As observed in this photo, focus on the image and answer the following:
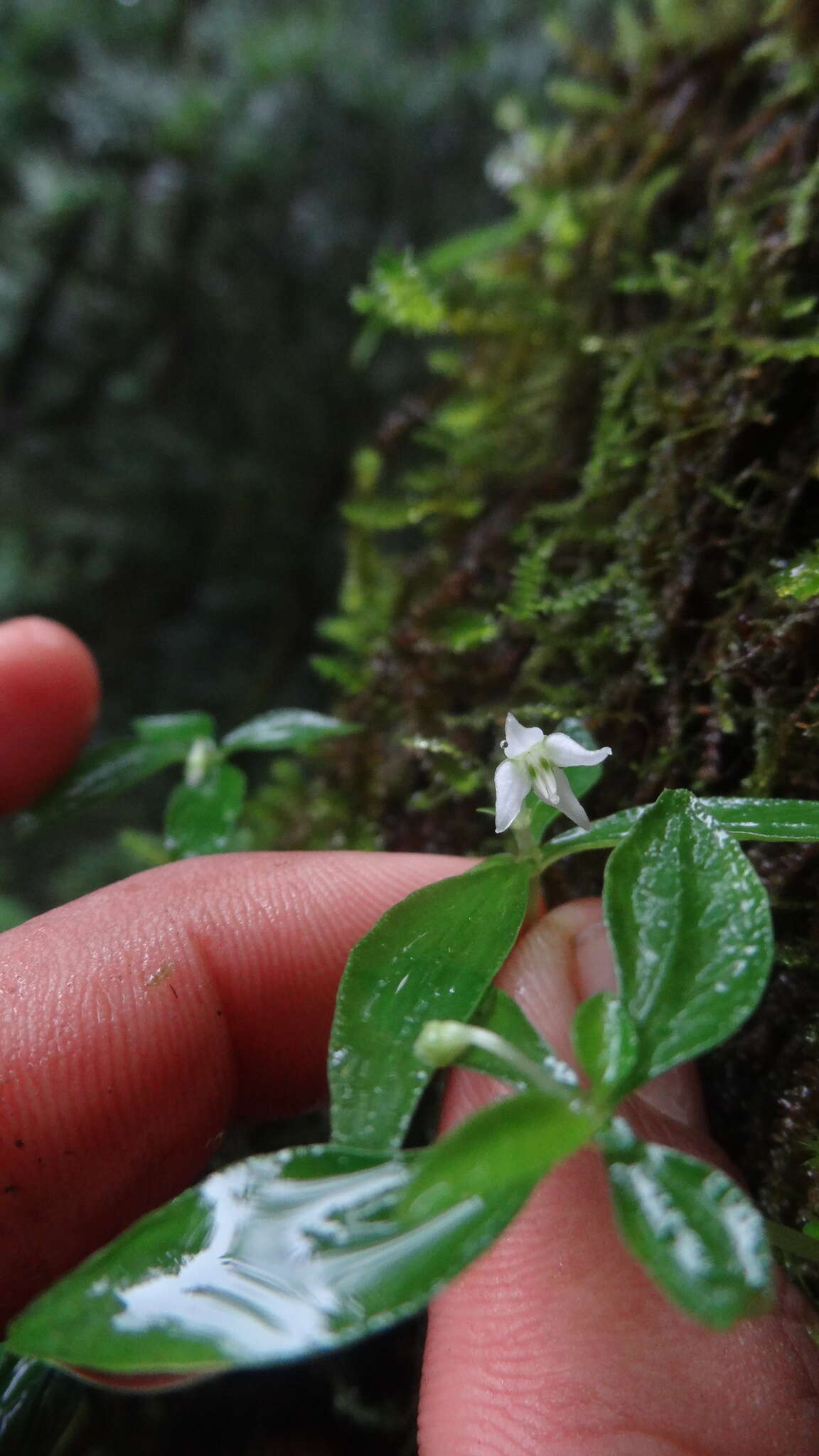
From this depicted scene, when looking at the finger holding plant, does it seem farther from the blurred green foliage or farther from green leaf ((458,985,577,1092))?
the blurred green foliage

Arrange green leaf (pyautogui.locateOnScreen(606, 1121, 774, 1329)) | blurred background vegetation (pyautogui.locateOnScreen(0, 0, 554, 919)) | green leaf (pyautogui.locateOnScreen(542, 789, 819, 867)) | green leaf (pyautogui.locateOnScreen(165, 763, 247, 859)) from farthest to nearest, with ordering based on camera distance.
→ blurred background vegetation (pyautogui.locateOnScreen(0, 0, 554, 919)) → green leaf (pyautogui.locateOnScreen(165, 763, 247, 859)) → green leaf (pyautogui.locateOnScreen(542, 789, 819, 867)) → green leaf (pyautogui.locateOnScreen(606, 1121, 774, 1329))

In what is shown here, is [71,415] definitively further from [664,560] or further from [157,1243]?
[157,1243]

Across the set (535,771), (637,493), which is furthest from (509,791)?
(637,493)

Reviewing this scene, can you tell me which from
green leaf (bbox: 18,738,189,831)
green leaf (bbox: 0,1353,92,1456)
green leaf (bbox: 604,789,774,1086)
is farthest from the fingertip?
green leaf (bbox: 604,789,774,1086)

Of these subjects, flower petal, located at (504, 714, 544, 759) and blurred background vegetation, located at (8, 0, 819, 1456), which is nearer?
flower petal, located at (504, 714, 544, 759)

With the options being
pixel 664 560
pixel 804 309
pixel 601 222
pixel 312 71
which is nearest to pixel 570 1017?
pixel 664 560

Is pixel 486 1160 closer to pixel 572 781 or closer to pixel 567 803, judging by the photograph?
pixel 567 803
